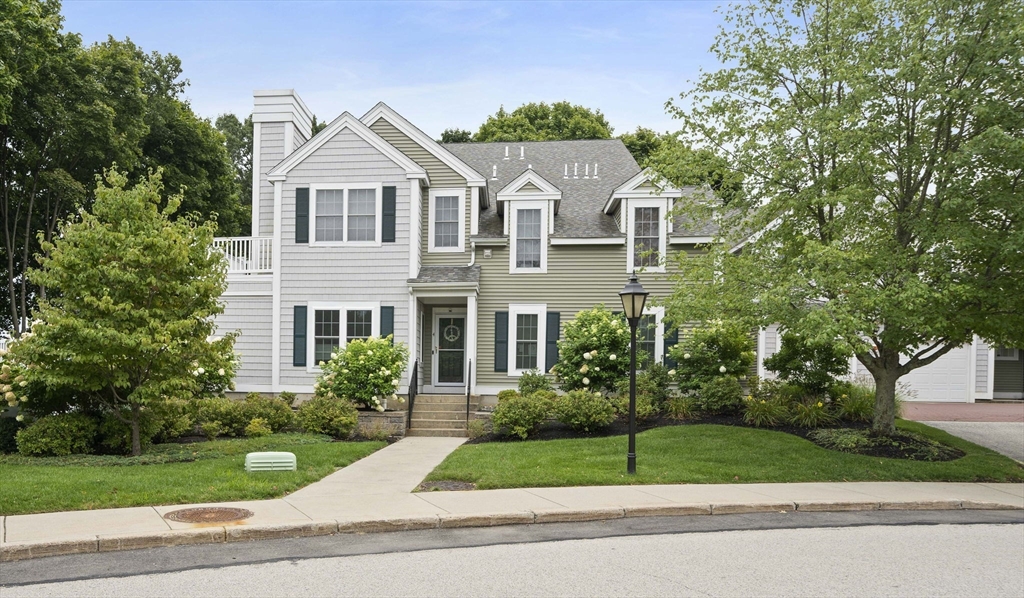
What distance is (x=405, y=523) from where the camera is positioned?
801 centimetres

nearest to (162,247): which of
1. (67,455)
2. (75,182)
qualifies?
(67,455)

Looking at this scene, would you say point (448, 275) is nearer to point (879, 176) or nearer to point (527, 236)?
point (527, 236)

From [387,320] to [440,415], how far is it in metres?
2.83

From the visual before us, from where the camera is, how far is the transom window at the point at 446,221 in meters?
19.5

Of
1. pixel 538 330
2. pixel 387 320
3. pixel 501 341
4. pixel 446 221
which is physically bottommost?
pixel 501 341

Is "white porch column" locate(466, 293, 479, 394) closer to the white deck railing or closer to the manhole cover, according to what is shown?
the white deck railing

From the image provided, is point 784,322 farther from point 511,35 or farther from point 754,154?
point 511,35

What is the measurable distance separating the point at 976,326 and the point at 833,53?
4975 mm

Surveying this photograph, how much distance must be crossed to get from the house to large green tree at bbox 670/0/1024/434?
16.1 feet

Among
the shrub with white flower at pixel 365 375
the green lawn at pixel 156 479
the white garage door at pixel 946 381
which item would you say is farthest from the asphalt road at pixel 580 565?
the white garage door at pixel 946 381

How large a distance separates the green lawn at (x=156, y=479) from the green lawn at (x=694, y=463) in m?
2.07

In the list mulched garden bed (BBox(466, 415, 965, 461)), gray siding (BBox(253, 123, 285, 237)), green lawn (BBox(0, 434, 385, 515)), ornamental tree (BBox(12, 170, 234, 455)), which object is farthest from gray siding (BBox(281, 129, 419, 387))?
ornamental tree (BBox(12, 170, 234, 455))

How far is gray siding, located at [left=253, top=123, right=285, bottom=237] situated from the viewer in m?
20.6

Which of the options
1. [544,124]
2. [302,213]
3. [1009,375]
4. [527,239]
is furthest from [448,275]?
[544,124]
